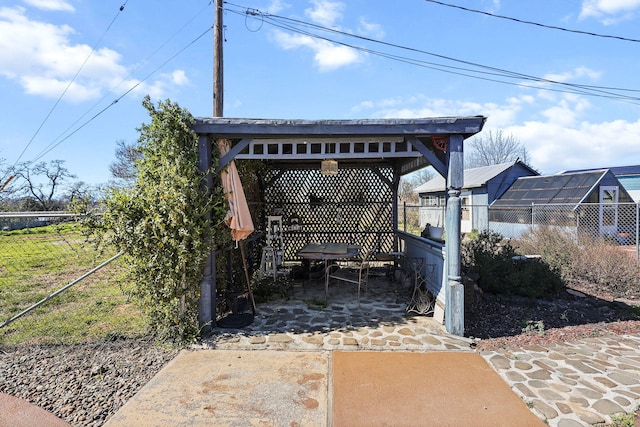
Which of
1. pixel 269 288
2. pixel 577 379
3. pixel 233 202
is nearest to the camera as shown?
pixel 577 379

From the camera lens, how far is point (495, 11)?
7.15 metres

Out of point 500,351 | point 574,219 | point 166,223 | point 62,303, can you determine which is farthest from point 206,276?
point 574,219

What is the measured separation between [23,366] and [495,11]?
9812 mm

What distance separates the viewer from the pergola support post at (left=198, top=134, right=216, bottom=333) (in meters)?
4.05

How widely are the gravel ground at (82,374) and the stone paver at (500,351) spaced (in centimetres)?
71

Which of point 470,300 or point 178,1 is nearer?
point 470,300

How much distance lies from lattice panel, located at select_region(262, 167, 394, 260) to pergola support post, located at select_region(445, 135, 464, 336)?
12.9 feet

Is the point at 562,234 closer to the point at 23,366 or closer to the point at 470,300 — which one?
the point at 470,300

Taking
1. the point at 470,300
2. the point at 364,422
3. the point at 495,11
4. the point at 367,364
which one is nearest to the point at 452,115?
the point at 470,300

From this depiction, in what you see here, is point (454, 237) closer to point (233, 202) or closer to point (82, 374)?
point (233, 202)

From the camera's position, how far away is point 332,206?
8.10 m

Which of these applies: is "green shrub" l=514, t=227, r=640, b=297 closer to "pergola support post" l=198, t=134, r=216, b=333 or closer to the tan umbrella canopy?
the tan umbrella canopy

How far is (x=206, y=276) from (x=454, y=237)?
3.09m

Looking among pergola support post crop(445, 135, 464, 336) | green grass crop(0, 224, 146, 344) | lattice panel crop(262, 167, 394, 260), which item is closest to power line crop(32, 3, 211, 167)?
lattice panel crop(262, 167, 394, 260)
